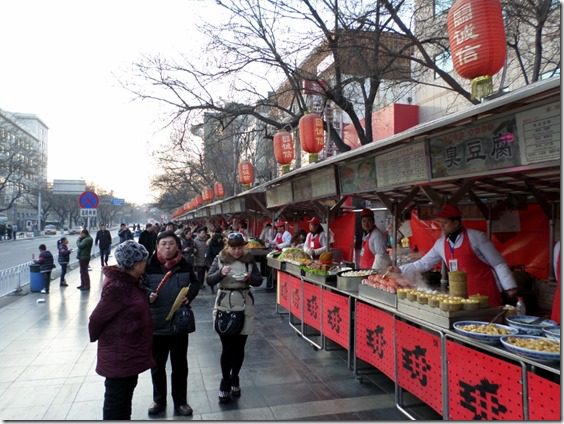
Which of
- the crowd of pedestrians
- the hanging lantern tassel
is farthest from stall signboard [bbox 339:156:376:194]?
the crowd of pedestrians

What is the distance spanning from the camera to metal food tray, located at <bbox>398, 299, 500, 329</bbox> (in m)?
3.31

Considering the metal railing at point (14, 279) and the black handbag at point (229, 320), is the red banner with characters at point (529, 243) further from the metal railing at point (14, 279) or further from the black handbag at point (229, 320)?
the metal railing at point (14, 279)

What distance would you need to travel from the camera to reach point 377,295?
175 inches

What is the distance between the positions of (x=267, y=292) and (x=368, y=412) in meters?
7.51

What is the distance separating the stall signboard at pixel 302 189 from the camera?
23.5ft

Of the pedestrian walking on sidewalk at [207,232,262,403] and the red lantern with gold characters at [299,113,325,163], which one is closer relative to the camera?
the pedestrian walking on sidewalk at [207,232,262,403]

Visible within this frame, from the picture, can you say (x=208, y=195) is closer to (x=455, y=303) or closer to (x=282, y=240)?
(x=282, y=240)

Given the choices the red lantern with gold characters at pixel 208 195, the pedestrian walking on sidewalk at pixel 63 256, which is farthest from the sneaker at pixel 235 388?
the red lantern with gold characters at pixel 208 195

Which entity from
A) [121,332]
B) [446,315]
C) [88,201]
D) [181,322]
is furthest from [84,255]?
[446,315]

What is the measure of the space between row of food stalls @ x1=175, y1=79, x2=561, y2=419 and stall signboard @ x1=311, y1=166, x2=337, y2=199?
18 millimetres

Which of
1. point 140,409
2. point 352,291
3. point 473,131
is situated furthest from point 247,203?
point 473,131

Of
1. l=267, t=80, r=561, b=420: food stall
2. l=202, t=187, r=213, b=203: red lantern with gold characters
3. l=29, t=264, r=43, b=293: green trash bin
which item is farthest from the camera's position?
l=202, t=187, r=213, b=203: red lantern with gold characters

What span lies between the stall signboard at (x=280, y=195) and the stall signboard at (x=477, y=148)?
15.4 feet

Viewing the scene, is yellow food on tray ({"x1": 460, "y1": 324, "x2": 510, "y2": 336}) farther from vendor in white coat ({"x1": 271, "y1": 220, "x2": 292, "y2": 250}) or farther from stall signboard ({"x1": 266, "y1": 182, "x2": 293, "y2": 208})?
vendor in white coat ({"x1": 271, "y1": 220, "x2": 292, "y2": 250})
